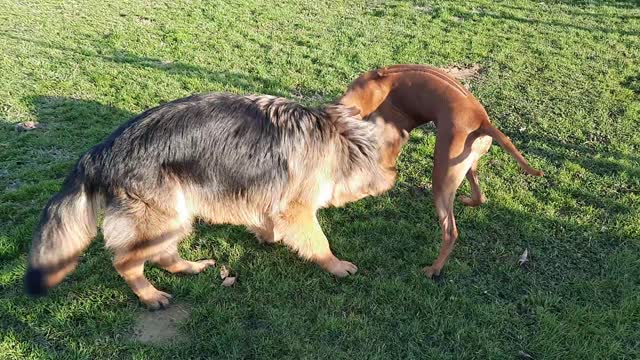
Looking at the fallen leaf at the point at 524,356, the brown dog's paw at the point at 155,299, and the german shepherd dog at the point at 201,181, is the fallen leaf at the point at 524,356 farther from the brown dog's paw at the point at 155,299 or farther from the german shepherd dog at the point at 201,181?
the brown dog's paw at the point at 155,299

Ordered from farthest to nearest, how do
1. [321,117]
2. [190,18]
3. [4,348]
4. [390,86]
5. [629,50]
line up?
[190,18] < [629,50] < [390,86] < [321,117] < [4,348]

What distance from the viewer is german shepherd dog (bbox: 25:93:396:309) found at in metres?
3.16

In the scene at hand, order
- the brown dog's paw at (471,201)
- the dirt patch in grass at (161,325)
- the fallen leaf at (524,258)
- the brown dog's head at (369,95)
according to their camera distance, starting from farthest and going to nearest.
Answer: the brown dog's paw at (471,201)
the brown dog's head at (369,95)
the fallen leaf at (524,258)
the dirt patch in grass at (161,325)

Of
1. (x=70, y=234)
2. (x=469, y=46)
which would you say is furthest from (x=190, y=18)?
(x=70, y=234)

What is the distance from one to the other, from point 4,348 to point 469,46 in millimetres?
7959

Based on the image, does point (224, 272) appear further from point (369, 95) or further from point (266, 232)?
point (369, 95)

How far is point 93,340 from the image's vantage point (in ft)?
10.6

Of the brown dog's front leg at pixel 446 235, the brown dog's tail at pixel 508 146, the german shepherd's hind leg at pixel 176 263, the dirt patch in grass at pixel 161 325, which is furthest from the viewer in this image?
the brown dog's front leg at pixel 446 235

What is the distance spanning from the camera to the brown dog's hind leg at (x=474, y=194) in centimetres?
441

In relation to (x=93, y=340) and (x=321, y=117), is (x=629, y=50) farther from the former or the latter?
(x=93, y=340)

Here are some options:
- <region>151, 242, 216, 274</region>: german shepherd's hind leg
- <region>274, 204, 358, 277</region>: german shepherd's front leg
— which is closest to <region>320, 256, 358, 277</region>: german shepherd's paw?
<region>274, 204, 358, 277</region>: german shepherd's front leg

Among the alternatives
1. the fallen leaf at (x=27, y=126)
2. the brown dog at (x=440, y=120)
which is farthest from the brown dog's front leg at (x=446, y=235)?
the fallen leaf at (x=27, y=126)

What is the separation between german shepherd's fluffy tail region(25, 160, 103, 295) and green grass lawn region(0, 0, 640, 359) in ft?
1.58

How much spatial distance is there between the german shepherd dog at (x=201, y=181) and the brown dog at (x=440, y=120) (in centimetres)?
41
